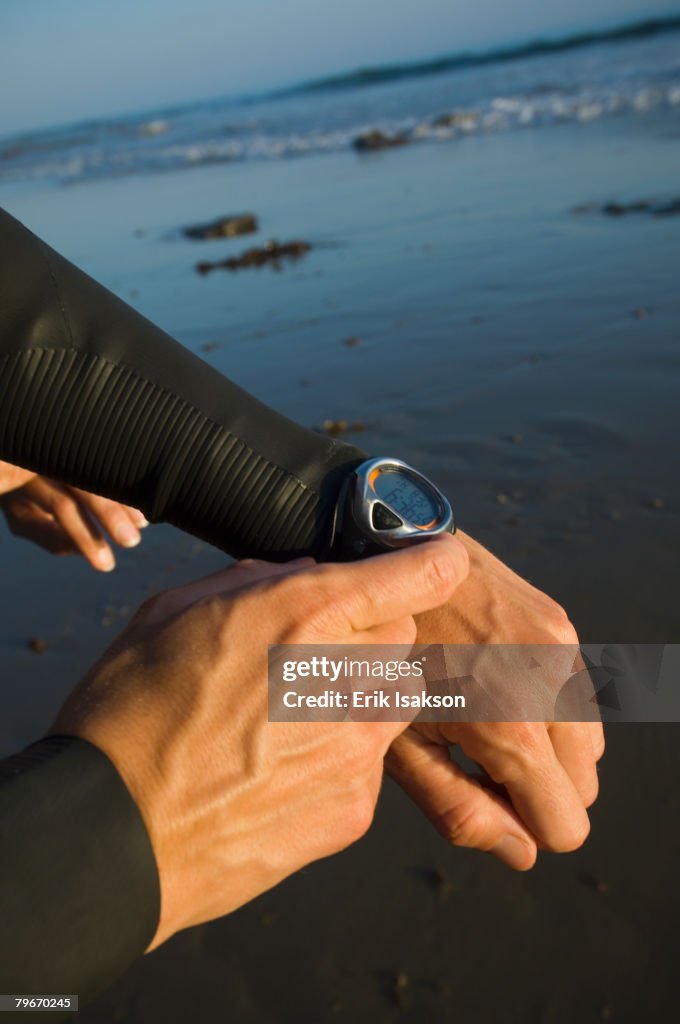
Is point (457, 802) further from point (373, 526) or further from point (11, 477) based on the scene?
point (11, 477)

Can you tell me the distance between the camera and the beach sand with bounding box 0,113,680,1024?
1830 millimetres

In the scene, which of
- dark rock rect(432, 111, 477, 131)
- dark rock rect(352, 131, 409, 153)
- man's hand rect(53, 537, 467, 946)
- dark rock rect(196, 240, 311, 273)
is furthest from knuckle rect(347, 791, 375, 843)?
dark rock rect(432, 111, 477, 131)

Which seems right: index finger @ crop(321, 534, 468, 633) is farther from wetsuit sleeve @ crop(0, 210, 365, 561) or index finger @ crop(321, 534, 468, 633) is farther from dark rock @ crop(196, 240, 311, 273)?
dark rock @ crop(196, 240, 311, 273)

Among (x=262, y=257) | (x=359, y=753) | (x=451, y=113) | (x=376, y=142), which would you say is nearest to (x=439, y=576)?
(x=359, y=753)

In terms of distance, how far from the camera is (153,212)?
12250mm

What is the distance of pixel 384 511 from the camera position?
153cm

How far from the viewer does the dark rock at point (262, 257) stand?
26.2 ft

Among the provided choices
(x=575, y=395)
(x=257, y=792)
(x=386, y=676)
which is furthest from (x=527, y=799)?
(x=575, y=395)

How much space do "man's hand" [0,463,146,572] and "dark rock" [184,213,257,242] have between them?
24.4 ft

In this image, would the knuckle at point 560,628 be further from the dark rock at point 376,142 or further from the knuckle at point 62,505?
the dark rock at point 376,142

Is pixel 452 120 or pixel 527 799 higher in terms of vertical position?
pixel 527 799

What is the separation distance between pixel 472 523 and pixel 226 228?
7017 millimetres

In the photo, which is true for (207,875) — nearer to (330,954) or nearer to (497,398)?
(330,954)

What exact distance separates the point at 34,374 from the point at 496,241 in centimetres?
604
